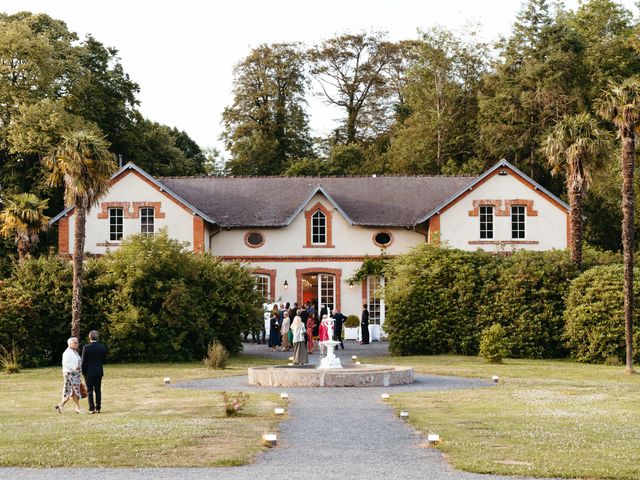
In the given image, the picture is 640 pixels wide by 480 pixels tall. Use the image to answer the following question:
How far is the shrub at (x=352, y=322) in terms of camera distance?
4200 centimetres

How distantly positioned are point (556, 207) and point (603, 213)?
887 cm

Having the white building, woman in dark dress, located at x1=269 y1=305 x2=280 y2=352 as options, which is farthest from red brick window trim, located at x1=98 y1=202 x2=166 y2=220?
woman in dark dress, located at x1=269 y1=305 x2=280 y2=352

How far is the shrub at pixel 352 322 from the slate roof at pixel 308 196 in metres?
4.21

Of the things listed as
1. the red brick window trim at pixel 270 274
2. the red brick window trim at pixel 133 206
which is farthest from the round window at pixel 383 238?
the red brick window trim at pixel 133 206

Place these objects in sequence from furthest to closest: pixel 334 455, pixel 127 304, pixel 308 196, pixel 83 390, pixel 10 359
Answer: pixel 308 196 < pixel 127 304 < pixel 10 359 < pixel 83 390 < pixel 334 455

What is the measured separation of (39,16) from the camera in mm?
51438

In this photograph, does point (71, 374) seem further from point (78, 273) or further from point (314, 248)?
point (314, 248)

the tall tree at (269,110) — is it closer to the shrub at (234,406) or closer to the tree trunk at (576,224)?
the tree trunk at (576,224)

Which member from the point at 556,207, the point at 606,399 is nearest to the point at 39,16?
the point at 556,207

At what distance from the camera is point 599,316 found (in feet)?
102

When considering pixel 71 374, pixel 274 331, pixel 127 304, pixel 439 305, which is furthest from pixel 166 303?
pixel 71 374

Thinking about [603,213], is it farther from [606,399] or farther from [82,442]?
[82,442]

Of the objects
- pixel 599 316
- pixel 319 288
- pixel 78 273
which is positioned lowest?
pixel 599 316

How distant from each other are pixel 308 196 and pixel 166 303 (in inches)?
551
